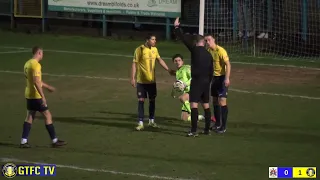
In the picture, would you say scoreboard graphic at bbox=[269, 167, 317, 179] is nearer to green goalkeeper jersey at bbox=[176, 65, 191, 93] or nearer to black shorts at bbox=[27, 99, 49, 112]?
black shorts at bbox=[27, 99, 49, 112]

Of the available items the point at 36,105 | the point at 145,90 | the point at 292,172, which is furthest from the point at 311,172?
the point at 36,105

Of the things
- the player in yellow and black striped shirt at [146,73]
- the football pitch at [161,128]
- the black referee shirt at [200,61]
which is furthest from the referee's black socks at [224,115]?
the player in yellow and black striped shirt at [146,73]

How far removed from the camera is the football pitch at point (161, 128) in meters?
11.0

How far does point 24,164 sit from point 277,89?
9670mm

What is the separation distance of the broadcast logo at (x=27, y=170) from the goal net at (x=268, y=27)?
678 inches

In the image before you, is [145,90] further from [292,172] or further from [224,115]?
[292,172]

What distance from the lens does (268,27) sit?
92.6 feet

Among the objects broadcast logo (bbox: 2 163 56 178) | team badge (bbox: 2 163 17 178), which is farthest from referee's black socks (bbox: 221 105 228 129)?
team badge (bbox: 2 163 17 178)

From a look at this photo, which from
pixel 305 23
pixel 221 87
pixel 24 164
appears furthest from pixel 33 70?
pixel 305 23

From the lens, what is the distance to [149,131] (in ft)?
45.1

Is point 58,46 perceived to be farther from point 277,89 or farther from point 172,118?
point 172,118

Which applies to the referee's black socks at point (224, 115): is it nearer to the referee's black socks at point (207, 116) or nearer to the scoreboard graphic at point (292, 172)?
the referee's black socks at point (207, 116)

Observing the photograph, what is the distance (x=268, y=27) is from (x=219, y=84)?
15.0 metres

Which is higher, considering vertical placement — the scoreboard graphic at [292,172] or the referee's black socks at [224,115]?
the referee's black socks at [224,115]
